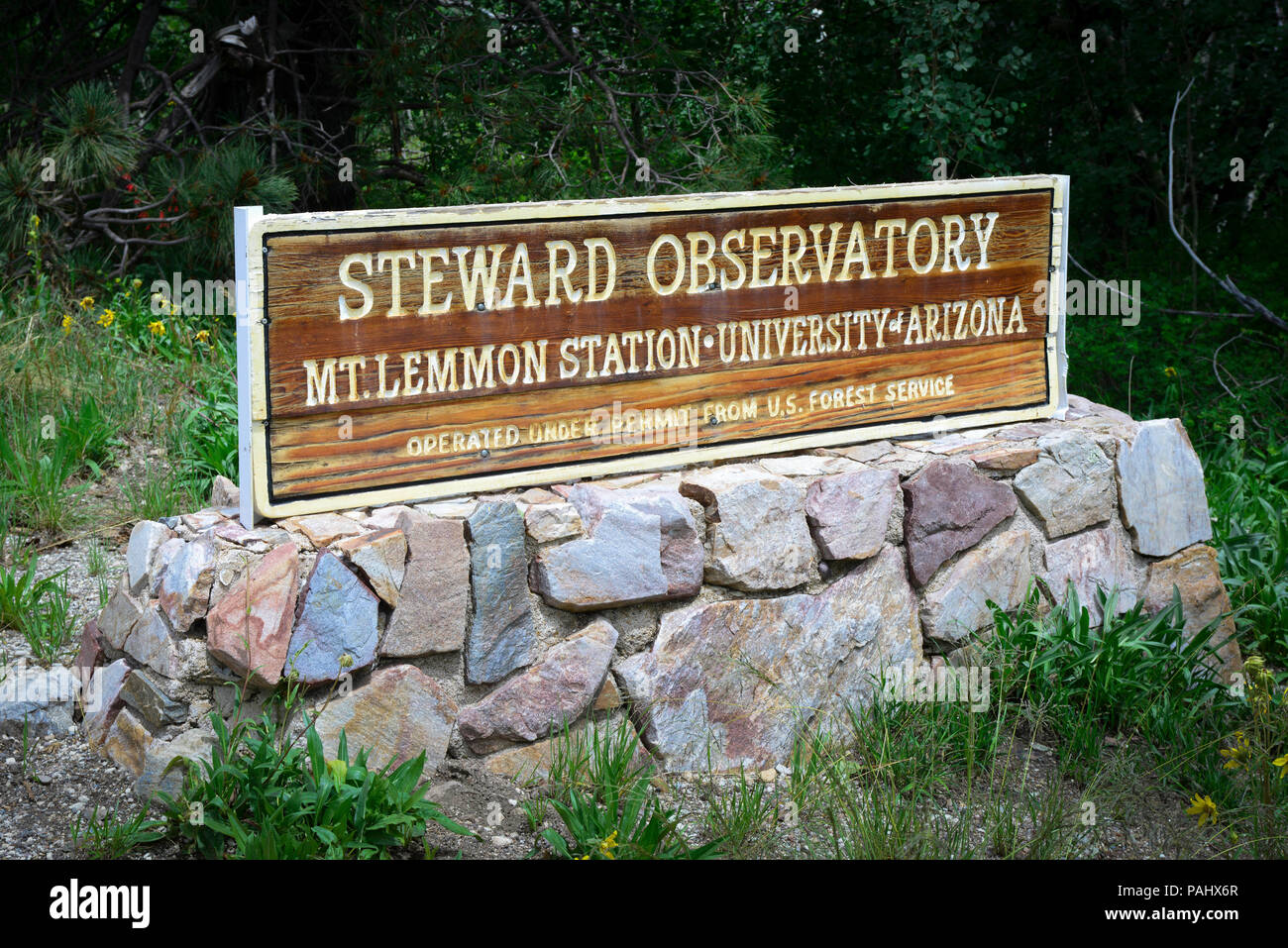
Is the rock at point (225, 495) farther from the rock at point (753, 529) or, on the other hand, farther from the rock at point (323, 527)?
the rock at point (753, 529)

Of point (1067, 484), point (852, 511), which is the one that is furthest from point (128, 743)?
point (1067, 484)

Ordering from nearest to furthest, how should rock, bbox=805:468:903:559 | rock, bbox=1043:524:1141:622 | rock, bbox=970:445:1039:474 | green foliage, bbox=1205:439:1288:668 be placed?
rock, bbox=805:468:903:559, rock, bbox=970:445:1039:474, rock, bbox=1043:524:1141:622, green foliage, bbox=1205:439:1288:668

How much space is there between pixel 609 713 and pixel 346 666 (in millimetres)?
712

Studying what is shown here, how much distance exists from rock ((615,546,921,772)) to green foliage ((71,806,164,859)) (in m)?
1.16

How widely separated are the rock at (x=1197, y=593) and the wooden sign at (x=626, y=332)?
0.66 m

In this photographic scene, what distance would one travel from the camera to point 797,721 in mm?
3402

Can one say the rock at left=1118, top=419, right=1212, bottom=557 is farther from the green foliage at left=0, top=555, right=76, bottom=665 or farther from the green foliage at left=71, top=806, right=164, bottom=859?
the green foliage at left=0, top=555, right=76, bottom=665

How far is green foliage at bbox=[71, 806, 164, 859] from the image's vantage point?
264 centimetres

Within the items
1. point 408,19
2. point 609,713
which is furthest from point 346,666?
A: point 408,19

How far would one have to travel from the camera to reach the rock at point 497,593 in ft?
9.85

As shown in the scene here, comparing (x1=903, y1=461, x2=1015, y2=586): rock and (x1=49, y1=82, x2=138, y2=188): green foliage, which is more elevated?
(x1=49, y1=82, x2=138, y2=188): green foliage

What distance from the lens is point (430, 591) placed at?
9.65ft

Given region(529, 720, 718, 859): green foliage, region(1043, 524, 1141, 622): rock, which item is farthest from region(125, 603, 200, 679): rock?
region(1043, 524, 1141, 622): rock

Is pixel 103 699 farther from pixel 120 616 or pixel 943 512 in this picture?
pixel 943 512
